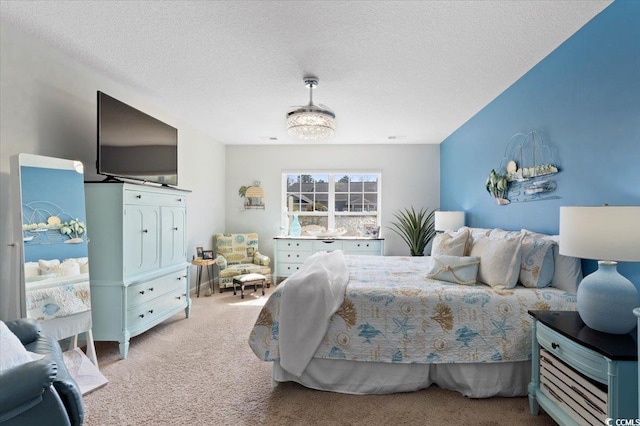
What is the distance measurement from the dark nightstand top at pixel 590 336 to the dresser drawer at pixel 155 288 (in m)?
3.07

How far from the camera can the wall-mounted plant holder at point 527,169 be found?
→ 106 inches

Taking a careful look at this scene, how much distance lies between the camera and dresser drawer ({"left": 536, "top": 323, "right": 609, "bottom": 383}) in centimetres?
148

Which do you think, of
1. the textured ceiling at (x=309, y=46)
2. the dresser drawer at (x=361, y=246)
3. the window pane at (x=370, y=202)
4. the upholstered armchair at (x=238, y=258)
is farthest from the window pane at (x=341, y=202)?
the textured ceiling at (x=309, y=46)

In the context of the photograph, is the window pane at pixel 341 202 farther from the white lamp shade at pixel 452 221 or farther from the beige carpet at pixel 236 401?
the beige carpet at pixel 236 401

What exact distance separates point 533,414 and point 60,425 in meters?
2.44

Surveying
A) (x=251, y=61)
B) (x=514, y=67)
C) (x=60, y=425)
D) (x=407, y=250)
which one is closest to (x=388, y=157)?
(x=407, y=250)

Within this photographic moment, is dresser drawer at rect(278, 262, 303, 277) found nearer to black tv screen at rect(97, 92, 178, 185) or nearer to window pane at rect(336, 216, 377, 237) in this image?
window pane at rect(336, 216, 377, 237)

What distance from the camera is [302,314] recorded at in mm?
2203

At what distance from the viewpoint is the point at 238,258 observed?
5.46 m

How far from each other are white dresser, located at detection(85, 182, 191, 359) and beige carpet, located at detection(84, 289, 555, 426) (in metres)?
0.31

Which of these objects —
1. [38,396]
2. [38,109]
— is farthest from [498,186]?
[38,109]

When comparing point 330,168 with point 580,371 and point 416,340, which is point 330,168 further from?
point 580,371

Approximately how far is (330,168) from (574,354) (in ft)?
15.9

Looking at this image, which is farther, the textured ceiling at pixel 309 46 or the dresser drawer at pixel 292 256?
the dresser drawer at pixel 292 256
